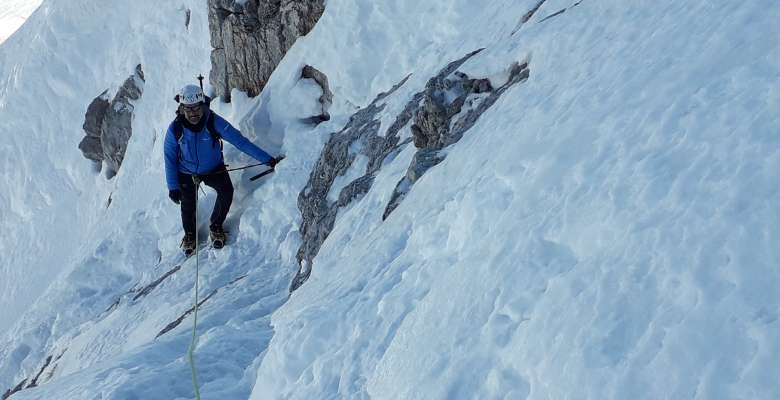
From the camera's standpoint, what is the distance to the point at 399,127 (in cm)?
914

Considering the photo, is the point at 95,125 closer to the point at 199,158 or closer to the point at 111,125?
the point at 111,125

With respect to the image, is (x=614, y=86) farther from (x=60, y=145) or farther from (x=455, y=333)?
(x=60, y=145)

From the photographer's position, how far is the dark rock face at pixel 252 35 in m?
12.6

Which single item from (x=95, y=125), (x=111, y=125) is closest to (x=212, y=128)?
(x=111, y=125)

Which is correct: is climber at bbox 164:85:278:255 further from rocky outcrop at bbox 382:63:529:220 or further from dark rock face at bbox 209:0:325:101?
rocky outcrop at bbox 382:63:529:220

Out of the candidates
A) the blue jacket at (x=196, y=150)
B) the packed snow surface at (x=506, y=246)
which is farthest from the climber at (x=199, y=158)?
the packed snow surface at (x=506, y=246)

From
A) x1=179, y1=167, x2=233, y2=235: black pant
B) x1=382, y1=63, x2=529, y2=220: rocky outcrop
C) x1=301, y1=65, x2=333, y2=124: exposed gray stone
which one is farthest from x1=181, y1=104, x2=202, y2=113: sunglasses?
x1=382, y1=63, x2=529, y2=220: rocky outcrop

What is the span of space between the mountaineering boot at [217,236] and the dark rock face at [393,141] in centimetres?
136

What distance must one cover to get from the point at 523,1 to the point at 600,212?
6.64m

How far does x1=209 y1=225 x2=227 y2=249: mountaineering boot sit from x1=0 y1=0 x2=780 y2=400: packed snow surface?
0.50ft

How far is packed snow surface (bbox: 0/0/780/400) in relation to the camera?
120 inches

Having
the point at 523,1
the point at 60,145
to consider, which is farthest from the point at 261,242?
the point at 60,145

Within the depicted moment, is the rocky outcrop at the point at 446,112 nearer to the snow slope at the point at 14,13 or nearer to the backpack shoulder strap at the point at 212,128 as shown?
the backpack shoulder strap at the point at 212,128

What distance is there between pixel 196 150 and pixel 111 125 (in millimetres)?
9316
